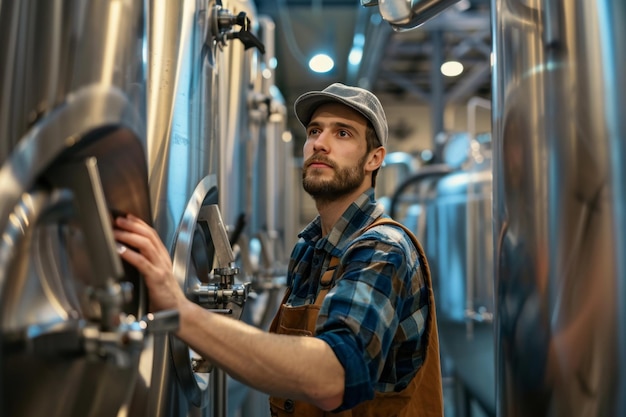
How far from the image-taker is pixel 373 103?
135 cm

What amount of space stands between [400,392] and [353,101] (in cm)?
55

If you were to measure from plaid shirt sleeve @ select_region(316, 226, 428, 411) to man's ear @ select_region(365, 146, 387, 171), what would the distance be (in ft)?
0.70

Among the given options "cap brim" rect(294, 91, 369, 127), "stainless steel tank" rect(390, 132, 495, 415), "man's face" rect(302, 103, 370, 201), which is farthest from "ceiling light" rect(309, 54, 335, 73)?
"man's face" rect(302, 103, 370, 201)

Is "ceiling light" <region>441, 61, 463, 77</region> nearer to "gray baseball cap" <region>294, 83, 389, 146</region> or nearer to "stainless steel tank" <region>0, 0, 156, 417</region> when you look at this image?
"gray baseball cap" <region>294, 83, 389, 146</region>

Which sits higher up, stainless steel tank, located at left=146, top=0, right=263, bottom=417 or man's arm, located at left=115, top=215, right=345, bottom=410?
stainless steel tank, located at left=146, top=0, right=263, bottom=417

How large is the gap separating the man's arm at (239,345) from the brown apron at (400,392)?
0.67ft

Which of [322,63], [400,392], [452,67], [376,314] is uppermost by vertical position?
[452,67]

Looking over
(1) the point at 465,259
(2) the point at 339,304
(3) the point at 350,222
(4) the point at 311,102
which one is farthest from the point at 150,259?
(1) the point at 465,259

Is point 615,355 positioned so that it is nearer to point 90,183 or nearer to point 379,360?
point 379,360

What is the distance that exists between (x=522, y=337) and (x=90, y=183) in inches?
24.1

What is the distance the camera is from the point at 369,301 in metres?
1.04

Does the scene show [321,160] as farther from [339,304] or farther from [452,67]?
[452,67]

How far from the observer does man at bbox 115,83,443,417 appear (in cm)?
92

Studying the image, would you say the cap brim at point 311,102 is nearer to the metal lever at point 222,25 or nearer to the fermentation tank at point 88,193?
the metal lever at point 222,25
